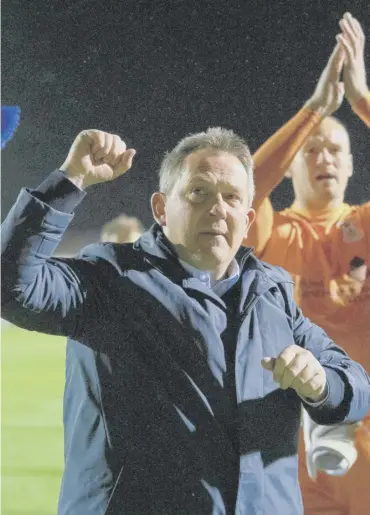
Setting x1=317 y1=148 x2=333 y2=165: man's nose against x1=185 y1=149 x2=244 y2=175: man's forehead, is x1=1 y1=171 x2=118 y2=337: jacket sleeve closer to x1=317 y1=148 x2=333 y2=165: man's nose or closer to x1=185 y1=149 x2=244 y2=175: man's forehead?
x1=185 y1=149 x2=244 y2=175: man's forehead

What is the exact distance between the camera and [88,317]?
40.5 inches

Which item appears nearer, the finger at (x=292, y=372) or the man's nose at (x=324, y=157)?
the finger at (x=292, y=372)

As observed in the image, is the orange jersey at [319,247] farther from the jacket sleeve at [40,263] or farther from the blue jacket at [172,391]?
the jacket sleeve at [40,263]

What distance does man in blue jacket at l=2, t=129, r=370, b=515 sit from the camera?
99 cm

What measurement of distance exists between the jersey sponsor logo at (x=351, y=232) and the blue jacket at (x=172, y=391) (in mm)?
222

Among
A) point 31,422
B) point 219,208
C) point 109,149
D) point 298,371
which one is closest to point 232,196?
point 219,208

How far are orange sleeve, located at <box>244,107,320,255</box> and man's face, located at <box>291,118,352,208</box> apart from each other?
0.02m

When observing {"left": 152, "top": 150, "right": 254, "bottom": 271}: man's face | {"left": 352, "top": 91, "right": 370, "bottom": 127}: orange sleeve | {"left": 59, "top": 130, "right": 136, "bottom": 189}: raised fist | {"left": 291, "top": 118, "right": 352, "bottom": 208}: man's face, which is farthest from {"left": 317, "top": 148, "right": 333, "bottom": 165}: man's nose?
{"left": 59, "top": 130, "right": 136, "bottom": 189}: raised fist

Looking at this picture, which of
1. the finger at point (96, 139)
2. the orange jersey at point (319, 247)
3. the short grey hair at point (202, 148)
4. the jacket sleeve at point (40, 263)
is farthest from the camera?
the orange jersey at point (319, 247)

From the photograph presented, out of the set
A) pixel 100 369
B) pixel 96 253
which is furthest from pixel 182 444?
pixel 96 253

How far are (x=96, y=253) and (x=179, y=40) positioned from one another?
1.71ft

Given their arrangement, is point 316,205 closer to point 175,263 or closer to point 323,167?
point 323,167

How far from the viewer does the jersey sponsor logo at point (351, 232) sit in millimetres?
1202

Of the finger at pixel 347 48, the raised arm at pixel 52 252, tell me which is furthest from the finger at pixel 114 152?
the finger at pixel 347 48
